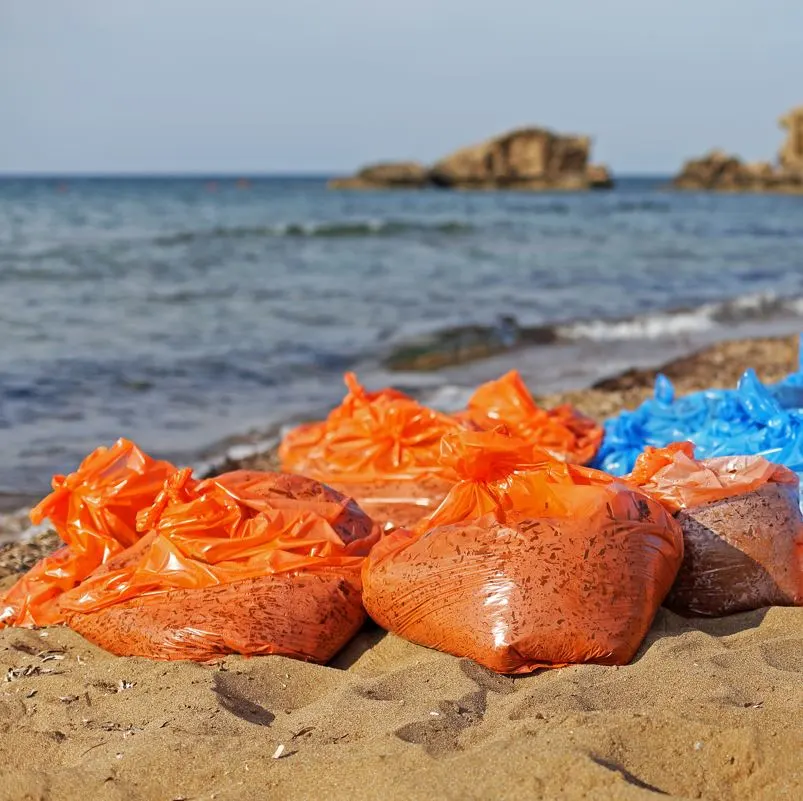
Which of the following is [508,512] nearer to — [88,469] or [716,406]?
[88,469]

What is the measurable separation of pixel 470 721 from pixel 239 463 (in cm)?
364

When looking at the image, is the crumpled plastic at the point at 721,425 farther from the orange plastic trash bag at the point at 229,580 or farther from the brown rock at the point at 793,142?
the brown rock at the point at 793,142

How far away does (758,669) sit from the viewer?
110 inches

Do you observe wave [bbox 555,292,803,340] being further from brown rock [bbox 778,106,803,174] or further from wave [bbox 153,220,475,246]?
brown rock [bbox 778,106,803,174]

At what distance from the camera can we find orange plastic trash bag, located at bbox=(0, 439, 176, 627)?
3439mm

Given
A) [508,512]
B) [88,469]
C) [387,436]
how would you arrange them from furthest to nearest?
1. [387,436]
2. [88,469]
3. [508,512]

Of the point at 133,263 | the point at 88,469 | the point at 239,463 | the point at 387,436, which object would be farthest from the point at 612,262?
the point at 88,469

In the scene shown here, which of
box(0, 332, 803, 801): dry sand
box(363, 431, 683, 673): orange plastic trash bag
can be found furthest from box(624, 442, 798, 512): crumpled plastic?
box(0, 332, 803, 801): dry sand

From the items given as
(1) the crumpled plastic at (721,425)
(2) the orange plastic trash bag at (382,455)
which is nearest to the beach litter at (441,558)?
(1) the crumpled plastic at (721,425)

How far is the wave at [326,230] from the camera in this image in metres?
22.9

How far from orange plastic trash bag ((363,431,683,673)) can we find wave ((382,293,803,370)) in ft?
19.6

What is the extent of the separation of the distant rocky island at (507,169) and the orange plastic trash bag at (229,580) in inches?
2511

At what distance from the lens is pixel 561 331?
10.8 meters

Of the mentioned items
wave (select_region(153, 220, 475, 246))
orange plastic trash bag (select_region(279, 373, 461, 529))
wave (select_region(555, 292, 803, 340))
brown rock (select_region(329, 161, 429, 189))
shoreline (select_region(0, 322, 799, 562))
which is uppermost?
brown rock (select_region(329, 161, 429, 189))
